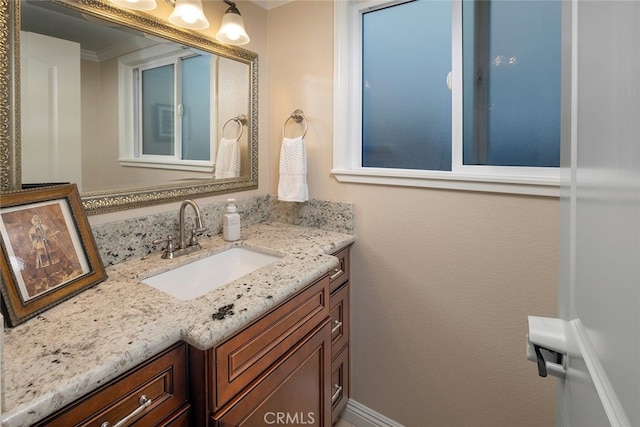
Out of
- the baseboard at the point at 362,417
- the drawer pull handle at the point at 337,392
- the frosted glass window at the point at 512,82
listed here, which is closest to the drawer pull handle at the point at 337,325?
the drawer pull handle at the point at 337,392

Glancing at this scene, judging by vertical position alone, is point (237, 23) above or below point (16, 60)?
above

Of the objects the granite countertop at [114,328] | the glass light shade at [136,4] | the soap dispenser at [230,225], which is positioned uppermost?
the glass light shade at [136,4]

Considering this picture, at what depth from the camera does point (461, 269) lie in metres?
1.40

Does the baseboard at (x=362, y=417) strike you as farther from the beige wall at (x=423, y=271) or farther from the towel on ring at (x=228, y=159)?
the towel on ring at (x=228, y=159)

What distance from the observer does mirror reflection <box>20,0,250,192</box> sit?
99 cm

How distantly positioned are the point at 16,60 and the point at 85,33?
0.82 ft

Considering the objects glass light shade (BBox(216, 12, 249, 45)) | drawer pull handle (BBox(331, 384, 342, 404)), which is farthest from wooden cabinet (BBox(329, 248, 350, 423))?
glass light shade (BBox(216, 12, 249, 45))

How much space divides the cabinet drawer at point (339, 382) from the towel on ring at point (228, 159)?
41.8 inches

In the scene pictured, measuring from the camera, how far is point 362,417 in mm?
1695

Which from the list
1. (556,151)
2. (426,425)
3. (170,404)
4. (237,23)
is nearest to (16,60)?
(237,23)

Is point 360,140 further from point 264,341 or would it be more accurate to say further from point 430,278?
point 264,341

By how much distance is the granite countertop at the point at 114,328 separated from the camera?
56 centimetres

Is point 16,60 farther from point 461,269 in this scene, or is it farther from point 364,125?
point 461,269

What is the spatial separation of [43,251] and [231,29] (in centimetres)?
113
